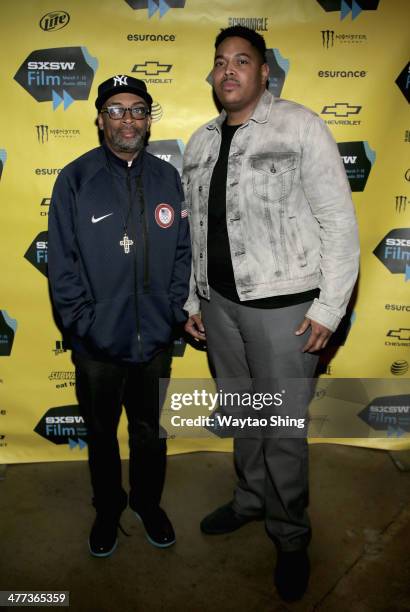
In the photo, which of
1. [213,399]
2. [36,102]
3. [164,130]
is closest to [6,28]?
[36,102]

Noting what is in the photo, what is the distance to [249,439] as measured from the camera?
2430mm

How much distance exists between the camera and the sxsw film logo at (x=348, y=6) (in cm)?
264

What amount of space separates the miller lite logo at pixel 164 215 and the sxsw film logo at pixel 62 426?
1.50 m

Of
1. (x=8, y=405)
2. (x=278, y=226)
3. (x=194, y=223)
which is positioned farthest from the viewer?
(x=8, y=405)

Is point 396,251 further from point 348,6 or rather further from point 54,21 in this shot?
point 54,21

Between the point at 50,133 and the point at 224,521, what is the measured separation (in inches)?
85.1

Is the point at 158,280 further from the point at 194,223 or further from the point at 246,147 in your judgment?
the point at 246,147

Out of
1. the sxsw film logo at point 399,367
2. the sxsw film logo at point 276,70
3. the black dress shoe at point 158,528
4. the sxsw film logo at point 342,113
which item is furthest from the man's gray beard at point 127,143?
the sxsw film logo at point 399,367

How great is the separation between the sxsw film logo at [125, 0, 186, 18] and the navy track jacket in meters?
0.98

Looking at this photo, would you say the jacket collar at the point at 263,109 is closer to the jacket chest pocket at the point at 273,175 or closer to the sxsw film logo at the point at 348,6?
the jacket chest pocket at the point at 273,175

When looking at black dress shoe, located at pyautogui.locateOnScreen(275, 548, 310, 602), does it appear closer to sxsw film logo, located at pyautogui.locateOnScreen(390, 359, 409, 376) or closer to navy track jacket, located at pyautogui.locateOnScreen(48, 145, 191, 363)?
navy track jacket, located at pyautogui.locateOnScreen(48, 145, 191, 363)

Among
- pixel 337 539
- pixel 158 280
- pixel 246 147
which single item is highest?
pixel 246 147

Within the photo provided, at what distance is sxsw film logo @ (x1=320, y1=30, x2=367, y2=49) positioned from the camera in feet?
8.77

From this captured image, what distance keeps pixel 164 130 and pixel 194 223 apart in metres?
0.83
